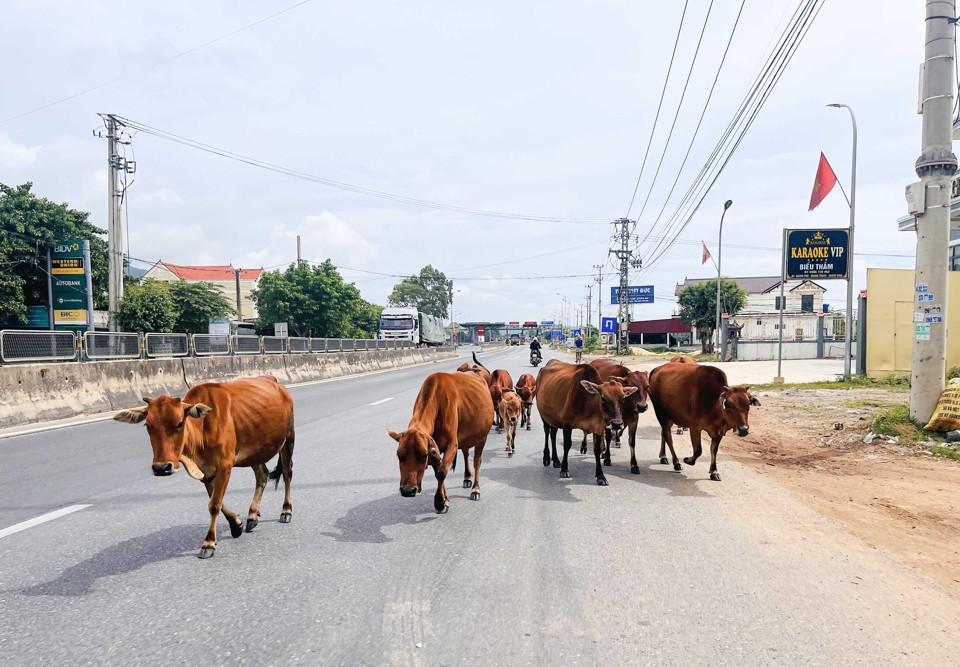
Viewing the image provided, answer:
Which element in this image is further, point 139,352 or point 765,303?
point 765,303

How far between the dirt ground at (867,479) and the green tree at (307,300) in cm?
4094

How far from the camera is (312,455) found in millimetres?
8227

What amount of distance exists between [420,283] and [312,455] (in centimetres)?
12567

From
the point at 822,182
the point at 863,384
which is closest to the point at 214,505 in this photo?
the point at 863,384

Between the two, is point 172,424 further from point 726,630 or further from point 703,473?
point 703,473

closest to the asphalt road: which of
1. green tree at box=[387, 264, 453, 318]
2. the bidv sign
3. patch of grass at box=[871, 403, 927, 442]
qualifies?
patch of grass at box=[871, 403, 927, 442]

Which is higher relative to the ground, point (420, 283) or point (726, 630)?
point (420, 283)

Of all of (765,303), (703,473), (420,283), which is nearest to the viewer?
(703,473)

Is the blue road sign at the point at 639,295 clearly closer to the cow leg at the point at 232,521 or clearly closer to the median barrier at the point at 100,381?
the median barrier at the point at 100,381

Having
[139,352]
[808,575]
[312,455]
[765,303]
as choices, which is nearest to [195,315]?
[139,352]

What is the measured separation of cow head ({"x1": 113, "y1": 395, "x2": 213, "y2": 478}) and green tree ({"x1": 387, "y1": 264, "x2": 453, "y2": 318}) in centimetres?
12441

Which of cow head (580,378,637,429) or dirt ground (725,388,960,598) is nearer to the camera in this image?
dirt ground (725,388,960,598)

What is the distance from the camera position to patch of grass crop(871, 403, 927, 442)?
8.94 metres

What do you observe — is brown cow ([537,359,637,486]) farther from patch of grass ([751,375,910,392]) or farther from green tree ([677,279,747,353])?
green tree ([677,279,747,353])
